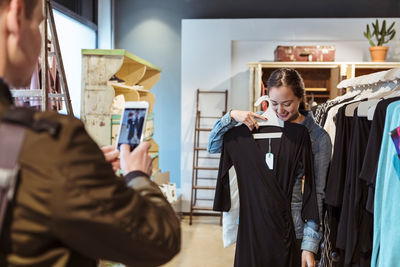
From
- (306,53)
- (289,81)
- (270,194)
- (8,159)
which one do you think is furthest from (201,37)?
(8,159)

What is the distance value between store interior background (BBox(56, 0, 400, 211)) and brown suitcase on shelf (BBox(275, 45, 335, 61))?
0.50 meters

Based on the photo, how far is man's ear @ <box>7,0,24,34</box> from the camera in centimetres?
73

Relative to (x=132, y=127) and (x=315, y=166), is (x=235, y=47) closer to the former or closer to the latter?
(x=315, y=166)

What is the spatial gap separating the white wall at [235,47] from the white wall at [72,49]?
149cm

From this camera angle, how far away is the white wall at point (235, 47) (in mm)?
5836

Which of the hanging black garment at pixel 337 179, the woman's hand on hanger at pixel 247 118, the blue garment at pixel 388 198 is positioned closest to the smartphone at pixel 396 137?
the blue garment at pixel 388 198

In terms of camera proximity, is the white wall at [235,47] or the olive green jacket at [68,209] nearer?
the olive green jacket at [68,209]

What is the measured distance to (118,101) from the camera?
3639 millimetres

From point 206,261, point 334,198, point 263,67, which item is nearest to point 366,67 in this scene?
point 263,67

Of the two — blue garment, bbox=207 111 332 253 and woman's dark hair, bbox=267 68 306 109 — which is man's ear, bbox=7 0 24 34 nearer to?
blue garment, bbox=207 111 332 253

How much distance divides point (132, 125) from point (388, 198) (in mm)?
1116

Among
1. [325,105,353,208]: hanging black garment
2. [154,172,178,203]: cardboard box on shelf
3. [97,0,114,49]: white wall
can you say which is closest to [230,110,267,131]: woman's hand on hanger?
[325,105,353,208]: hanging black garment

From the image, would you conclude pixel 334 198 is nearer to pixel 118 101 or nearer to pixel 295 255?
pixel 295 255

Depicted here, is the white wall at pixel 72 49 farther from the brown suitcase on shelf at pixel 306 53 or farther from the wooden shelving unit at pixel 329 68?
the brown suitcase on shelf at pixel 306 53
